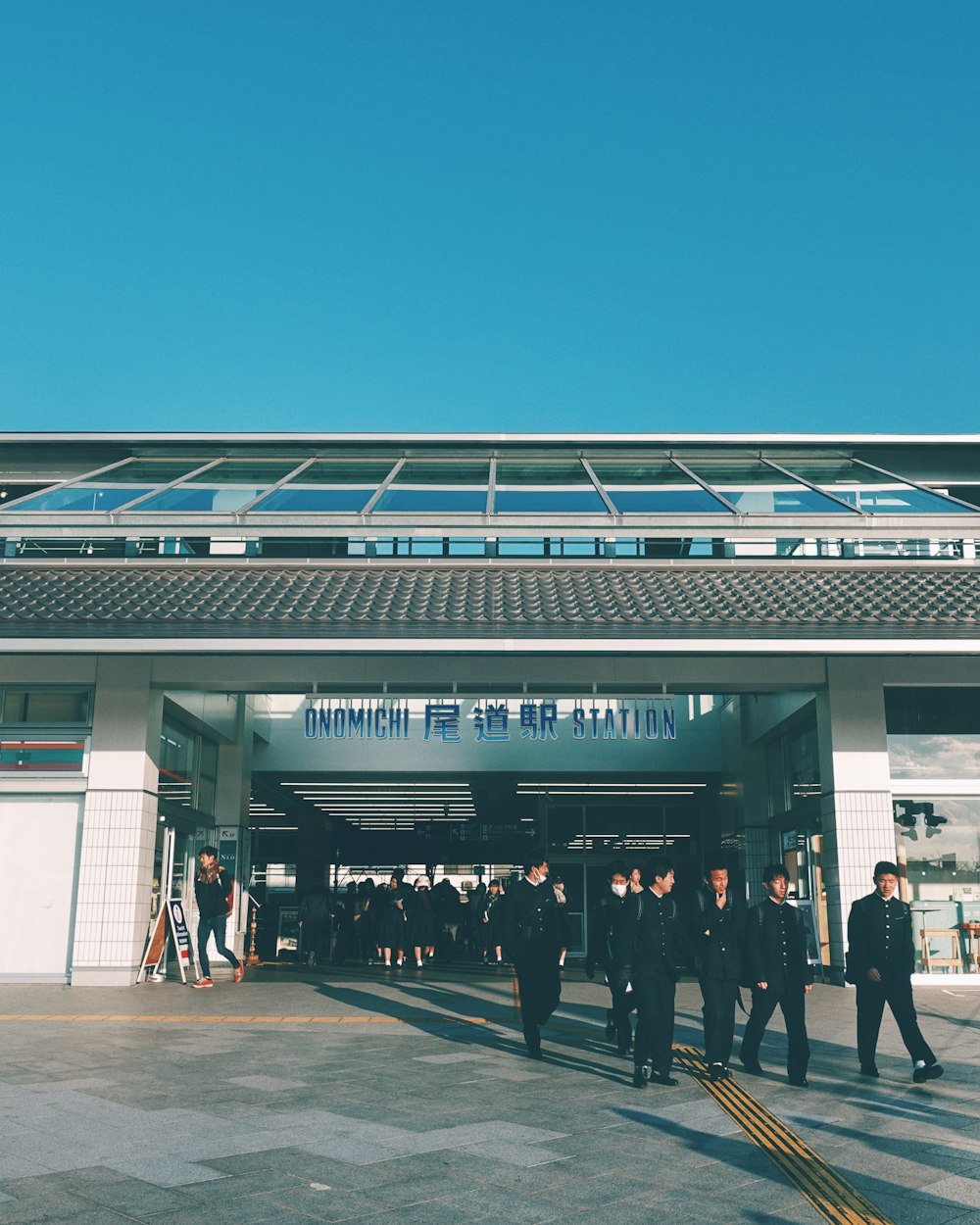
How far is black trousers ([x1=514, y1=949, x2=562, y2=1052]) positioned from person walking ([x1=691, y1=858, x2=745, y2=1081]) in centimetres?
116

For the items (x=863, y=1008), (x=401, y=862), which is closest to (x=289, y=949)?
(x=401, y=862)

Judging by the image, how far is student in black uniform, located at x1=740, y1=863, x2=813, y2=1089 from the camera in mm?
8125

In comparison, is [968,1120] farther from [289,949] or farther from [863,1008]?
[289,949]

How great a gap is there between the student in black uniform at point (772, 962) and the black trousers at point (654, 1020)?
63cm

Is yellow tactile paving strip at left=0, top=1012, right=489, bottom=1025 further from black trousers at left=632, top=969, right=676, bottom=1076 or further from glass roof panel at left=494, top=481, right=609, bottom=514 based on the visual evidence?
glass roof panel at left=494, top=481, right=609, bottom=514

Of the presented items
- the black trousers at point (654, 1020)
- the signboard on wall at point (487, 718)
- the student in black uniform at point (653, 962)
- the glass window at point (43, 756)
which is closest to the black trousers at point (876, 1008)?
the student in black uniform at point (653, 962)

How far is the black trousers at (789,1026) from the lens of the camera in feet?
25.2

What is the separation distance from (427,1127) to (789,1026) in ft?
9.72

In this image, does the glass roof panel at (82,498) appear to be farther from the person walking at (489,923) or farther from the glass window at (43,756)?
the person walking at (489,923)

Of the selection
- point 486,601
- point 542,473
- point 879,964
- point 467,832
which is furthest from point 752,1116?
point 467,832

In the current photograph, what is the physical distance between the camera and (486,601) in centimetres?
1324

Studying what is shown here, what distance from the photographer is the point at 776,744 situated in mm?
17922

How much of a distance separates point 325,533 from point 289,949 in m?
15.1

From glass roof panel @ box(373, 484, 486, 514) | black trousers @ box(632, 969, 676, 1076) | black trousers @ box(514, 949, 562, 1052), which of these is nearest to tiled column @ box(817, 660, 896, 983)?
glass roof panel @ box(373, 484, 486, 514)
